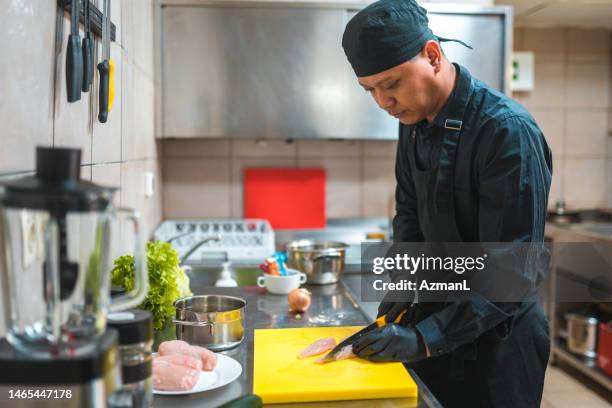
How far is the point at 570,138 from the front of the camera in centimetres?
385

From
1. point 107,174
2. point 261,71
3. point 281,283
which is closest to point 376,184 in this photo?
point 261,71

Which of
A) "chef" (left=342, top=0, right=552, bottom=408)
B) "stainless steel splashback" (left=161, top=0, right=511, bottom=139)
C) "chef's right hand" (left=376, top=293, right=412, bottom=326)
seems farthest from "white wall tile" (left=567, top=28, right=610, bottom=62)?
"chef's right hand" (left=376, top=293, right=412, bottom=326)

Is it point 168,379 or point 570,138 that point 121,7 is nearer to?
point 168,379

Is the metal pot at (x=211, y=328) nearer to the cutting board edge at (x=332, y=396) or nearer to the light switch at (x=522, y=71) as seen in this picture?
the cutting board edge at (x=332, y=396)

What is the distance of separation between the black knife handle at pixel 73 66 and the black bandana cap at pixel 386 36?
59 centimetres

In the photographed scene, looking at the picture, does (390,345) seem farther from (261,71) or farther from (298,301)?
(261,71)

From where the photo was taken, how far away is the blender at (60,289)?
2.09ft

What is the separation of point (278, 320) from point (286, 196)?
141 cm

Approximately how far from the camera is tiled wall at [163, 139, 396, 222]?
290cm

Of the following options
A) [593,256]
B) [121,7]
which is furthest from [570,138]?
[121,7]

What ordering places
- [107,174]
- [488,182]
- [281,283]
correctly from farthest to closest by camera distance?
[281,283] → [107,174] → [488,182]

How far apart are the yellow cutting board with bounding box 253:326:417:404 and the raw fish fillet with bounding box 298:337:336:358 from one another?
0.01m

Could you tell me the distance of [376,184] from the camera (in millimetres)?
3025

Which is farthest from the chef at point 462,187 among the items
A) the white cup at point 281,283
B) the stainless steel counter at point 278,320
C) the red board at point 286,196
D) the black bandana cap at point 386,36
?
the red board at point 286,196
